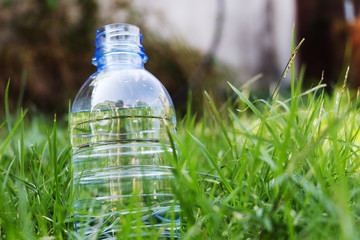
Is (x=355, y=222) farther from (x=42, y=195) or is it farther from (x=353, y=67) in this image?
(x=353, y=67)

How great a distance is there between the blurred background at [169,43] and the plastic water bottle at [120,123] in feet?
8.76

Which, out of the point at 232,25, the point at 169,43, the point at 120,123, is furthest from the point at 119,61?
the point at 232,25

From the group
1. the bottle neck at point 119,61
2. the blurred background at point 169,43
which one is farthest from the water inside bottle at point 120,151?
the blurred background at point 169,43

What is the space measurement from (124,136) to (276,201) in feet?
2.59

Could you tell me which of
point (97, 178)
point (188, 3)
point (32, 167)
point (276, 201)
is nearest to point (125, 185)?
point (97, 178)

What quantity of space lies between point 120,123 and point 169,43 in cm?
342

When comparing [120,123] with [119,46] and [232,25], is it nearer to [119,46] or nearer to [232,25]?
[119,46]

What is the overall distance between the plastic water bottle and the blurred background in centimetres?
267

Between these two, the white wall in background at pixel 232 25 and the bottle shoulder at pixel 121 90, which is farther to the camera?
the white wall in background at pixel 232 25

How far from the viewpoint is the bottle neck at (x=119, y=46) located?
1.17m

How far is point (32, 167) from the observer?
43.7 inches

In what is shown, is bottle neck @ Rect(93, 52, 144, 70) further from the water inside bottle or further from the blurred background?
the blurred background

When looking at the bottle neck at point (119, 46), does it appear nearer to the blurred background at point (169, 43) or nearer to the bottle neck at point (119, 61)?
the bottle neck at point (119, 61)

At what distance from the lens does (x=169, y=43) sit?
4676 millimetres
